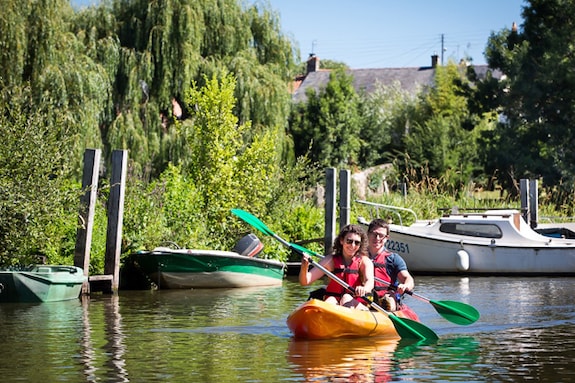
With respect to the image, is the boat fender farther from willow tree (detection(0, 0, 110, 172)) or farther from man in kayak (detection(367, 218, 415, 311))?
man in kayak (detection(367, 218, 415, 311))

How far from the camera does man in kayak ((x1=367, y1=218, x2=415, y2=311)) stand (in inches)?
572

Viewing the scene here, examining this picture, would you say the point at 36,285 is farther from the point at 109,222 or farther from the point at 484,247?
the point at 484,247

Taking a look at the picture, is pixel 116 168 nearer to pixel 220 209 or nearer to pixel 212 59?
pixel 220 209

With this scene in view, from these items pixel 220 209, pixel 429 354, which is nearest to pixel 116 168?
pixel 220 209

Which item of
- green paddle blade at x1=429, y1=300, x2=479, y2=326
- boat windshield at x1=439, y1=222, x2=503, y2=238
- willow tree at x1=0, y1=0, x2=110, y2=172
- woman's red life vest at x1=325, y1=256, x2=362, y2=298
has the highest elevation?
willow tree at x1=0, y1=0, x2=110, y2=172

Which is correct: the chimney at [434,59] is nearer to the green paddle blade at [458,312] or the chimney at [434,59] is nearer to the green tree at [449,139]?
the green tree at [449,139]

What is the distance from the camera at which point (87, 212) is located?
63.1 ft

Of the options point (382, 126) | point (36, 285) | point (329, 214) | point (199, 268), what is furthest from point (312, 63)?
point (36, 285)

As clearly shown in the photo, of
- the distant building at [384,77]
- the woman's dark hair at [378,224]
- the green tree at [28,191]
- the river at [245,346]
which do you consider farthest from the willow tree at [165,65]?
the distant building at [384,77]

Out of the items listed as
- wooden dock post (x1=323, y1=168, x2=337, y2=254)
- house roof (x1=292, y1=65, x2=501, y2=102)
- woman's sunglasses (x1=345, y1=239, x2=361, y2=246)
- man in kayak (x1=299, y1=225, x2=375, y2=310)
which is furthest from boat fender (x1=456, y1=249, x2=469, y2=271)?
house roof (x1=292, y1=65, x2=501, y2=102)

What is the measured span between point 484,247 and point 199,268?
7.76 m

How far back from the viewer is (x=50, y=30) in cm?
2567

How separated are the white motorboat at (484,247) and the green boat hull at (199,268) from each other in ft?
17.9

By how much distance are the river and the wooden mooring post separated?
1.39 feet
